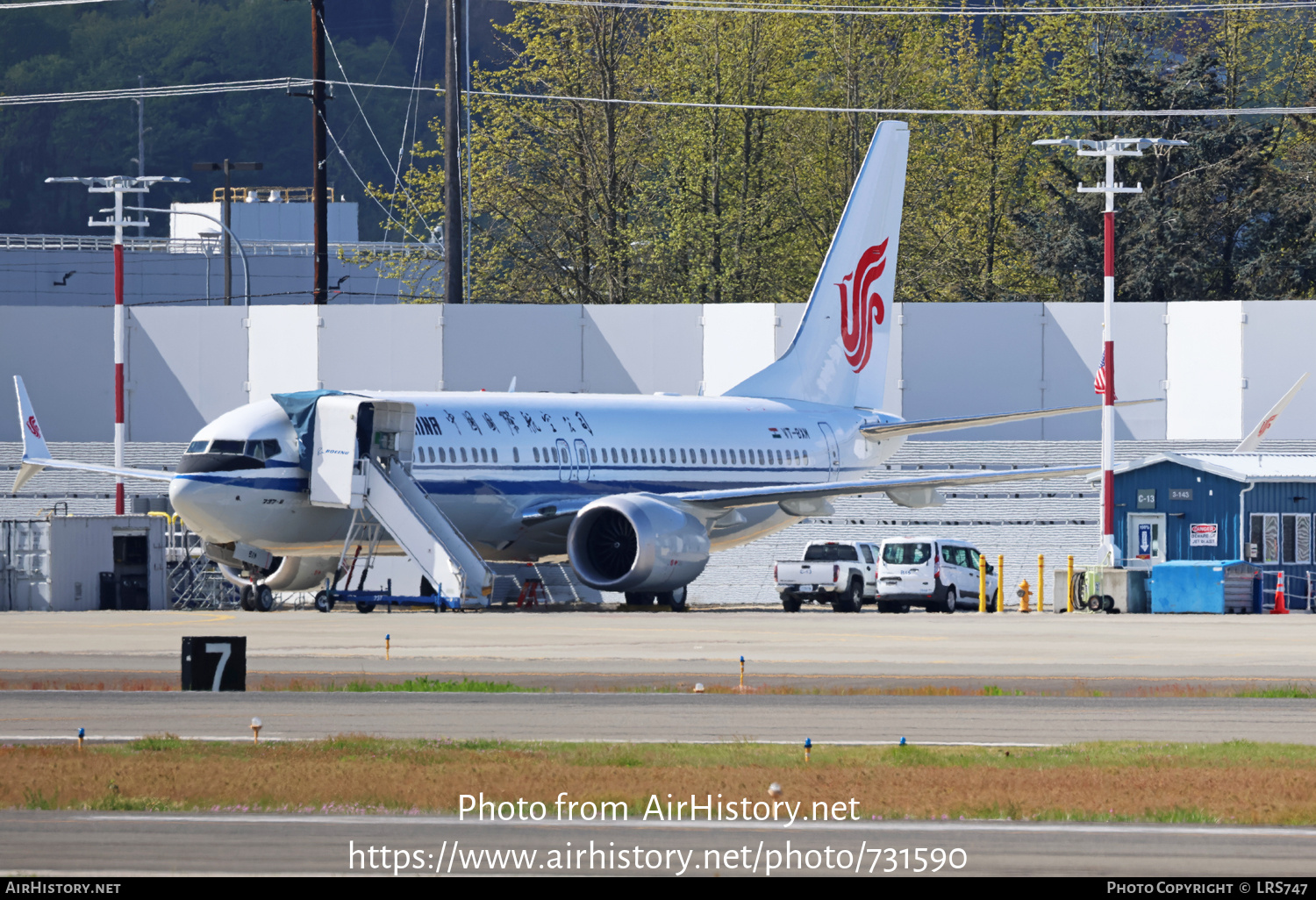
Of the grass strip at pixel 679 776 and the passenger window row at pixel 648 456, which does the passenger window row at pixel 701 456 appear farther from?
the grass strip at pixel 679 776

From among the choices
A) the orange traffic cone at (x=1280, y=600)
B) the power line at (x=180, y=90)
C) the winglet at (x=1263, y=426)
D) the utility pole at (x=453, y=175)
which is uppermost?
the power line at (x=180, y=90)

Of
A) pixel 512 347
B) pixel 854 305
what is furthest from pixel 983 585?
pixel 512 347

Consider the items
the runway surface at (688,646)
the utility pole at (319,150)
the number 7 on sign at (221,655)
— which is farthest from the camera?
the utility pole at (319,150)

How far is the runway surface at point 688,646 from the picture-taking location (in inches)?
971

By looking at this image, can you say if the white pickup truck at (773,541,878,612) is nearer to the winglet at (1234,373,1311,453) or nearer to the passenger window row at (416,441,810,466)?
the passenger window row at (416,441,810,466)

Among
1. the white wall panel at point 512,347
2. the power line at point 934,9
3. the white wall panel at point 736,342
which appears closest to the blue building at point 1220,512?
the white wall panel at point 736,342

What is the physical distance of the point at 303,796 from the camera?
44.8 ft

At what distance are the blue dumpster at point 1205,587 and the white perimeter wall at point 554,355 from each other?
10711mm

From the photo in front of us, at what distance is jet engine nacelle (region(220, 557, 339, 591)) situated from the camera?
131ft

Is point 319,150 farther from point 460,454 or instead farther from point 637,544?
point 637,544

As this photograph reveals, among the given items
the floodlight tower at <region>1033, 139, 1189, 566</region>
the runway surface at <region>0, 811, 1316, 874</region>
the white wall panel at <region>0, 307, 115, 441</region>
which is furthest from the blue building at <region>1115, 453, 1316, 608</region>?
the runway surface at <region>0, 811, 1316, 874</region>
